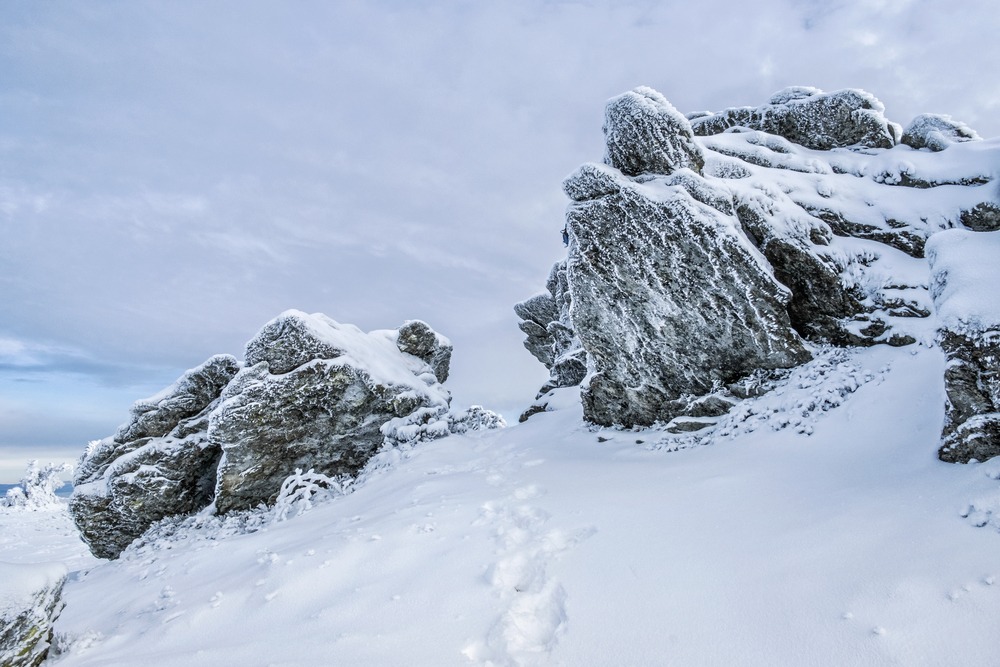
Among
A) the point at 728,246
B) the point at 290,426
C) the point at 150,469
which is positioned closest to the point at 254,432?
the point at 290,426

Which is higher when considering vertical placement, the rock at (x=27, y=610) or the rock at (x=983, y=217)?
the rock at (x=983, y=217)

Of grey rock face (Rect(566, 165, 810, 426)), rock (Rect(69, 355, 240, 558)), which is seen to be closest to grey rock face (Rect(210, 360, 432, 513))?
rock (Rect(69, 355, 240, 558))

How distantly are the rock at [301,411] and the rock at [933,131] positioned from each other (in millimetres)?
24262

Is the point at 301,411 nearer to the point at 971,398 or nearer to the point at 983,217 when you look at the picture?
the point at 971,398

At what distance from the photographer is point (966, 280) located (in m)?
7.68

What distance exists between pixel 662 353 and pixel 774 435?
4.74 metres

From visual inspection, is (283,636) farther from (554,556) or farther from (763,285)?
(763,285)

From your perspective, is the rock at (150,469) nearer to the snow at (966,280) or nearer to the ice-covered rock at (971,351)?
the ice-covered rock at (971,351)

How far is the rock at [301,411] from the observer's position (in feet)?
59.7

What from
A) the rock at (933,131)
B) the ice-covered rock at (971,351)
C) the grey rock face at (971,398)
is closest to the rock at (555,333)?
the ice-covered rock at (971,351)

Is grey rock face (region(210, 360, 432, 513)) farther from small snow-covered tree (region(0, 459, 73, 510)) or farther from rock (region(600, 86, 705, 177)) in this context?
small snow-covered tree (region(0, 459, 73, 510))

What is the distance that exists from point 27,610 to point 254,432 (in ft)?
46.2

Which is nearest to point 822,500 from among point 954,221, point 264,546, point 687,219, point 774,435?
Answer: point 774,435

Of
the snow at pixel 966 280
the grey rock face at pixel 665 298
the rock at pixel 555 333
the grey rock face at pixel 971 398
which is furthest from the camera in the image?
the rock at pixel 555 333
